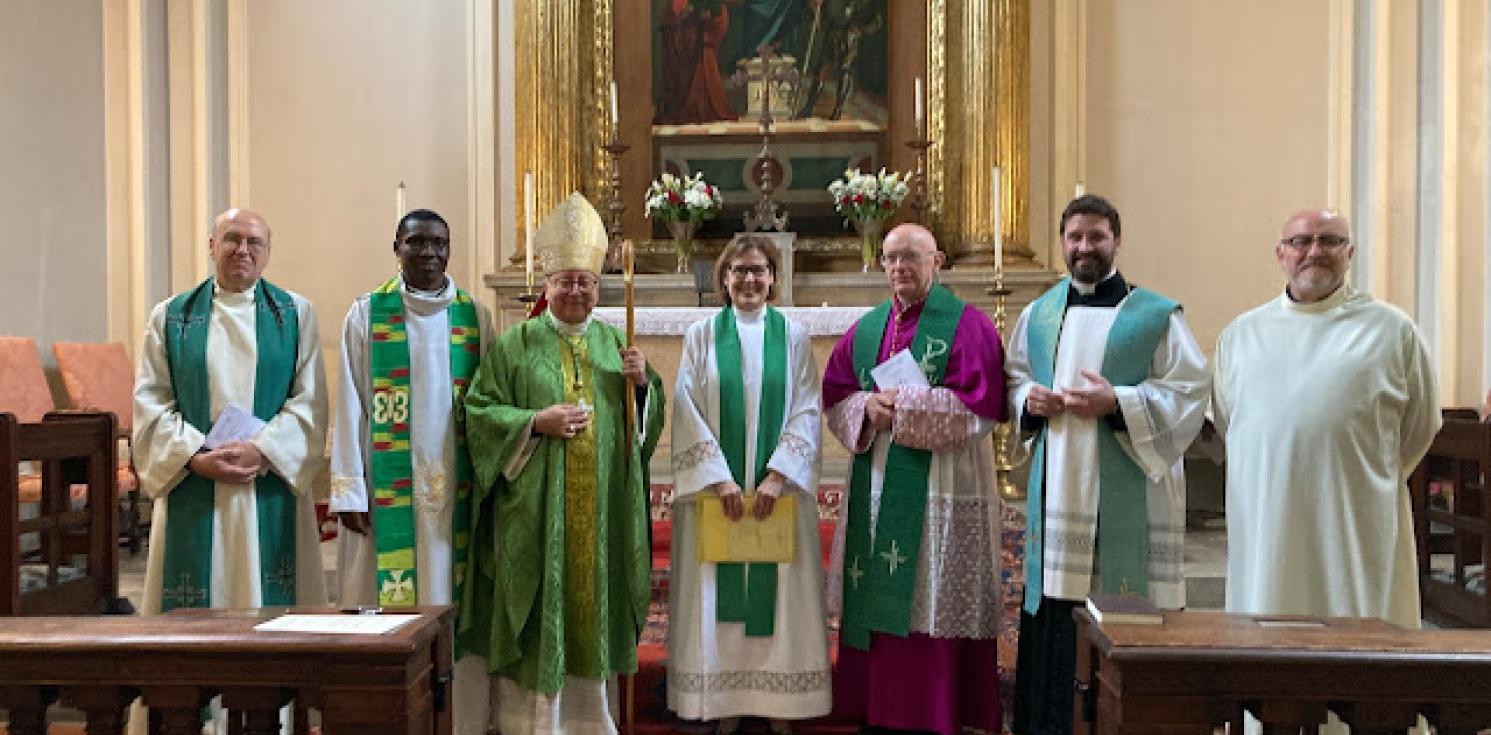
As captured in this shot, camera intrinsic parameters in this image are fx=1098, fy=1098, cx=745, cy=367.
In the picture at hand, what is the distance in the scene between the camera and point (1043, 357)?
11.7ft

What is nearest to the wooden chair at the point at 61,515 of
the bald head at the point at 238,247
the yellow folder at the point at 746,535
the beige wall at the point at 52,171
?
the bald head at the point at 238,247

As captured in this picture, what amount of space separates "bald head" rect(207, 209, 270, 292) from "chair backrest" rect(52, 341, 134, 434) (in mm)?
3745

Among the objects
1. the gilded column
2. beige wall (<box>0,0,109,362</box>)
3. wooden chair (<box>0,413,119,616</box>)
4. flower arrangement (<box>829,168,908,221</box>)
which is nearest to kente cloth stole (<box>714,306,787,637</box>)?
wooden chair (<box>0,413,119,616</box>)

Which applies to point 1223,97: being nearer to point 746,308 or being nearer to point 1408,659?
point 746,308

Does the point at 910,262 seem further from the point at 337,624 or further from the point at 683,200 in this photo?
the point at 683,200

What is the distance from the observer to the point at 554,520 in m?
3.40

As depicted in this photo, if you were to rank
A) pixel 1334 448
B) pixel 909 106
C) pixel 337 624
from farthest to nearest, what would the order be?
pixel 909 106 < pixel 1334 448 < pixel 337 624

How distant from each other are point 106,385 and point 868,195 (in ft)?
16.6

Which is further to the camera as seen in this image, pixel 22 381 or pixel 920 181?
pixel 920 181

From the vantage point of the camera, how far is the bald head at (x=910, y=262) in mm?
3574

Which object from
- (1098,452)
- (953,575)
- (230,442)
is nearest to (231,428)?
(230,442)

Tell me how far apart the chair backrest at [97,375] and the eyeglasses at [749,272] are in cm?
478

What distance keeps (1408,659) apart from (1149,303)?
1623 millimetres

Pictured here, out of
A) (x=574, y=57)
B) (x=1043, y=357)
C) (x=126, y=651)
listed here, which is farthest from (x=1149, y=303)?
(x=574, y=57)
